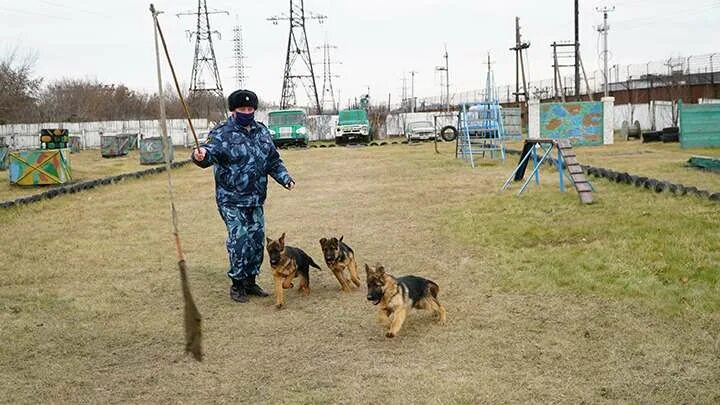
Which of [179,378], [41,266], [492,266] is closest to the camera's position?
[179,378]

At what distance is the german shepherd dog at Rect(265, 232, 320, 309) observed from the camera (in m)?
7.01

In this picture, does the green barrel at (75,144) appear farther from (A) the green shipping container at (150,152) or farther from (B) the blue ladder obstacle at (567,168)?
(B) the blue ladder obstacle at (567,168)

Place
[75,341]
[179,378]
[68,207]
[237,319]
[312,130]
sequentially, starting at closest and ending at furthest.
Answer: [179,378]
[75,341]
[237,319]
[68,207]
[312,130]

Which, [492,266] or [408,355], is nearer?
[408,355]

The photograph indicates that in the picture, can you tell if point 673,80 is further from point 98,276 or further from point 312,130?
point 98,276

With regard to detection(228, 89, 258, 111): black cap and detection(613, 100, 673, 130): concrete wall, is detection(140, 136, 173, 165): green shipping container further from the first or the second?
detection(228, 89, 258, 111): black cap

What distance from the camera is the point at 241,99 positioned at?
7195mm

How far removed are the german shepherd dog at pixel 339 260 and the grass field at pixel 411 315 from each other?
0.59ft

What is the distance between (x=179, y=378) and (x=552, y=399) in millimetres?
2518

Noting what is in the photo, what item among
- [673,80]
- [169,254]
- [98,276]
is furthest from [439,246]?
[673,80]

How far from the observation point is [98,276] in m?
8.68

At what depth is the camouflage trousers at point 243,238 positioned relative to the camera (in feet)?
24.0

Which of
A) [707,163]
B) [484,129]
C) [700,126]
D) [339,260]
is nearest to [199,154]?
[339,260]

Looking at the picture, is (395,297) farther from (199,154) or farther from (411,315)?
(199,154)
